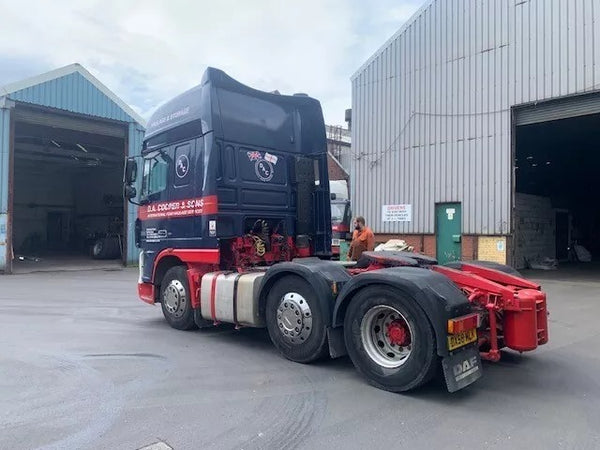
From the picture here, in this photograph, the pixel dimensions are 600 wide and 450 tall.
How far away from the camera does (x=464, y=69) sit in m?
15.9

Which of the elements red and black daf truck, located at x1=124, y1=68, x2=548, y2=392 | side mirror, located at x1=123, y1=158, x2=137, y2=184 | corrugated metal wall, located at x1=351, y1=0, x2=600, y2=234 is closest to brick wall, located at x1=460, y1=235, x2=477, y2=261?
corrugated metal wall, located at x1=351, y1=0, x2=600, y2=234

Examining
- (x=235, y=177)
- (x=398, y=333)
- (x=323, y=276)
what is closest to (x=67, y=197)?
(x=235, y=177)

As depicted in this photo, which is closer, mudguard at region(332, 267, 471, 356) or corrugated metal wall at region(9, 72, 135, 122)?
mudguard at region(332, 267, 471, 356)

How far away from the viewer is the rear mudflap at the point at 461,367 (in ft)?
14.3

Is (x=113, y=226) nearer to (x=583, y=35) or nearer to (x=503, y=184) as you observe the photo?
(x=503, y=184)

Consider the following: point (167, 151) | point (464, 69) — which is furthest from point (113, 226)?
point (167, 151)

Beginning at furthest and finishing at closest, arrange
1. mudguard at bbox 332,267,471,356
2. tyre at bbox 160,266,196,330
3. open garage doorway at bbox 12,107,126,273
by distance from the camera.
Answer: open garage doorway at bbox 12,107,126,273 → tyre at bbox 160,266,196,330 → mudguard at bbox 332,267,471,356

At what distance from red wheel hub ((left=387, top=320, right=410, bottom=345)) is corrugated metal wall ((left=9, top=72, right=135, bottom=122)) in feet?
59.9

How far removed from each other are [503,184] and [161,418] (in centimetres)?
1330

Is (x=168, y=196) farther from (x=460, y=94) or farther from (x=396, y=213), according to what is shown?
(x=460, y=94)

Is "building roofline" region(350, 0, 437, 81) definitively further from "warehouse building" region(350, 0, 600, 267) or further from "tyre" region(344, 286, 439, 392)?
"tyre" region(344, 286, 439, 392)

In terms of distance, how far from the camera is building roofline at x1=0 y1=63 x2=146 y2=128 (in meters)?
18.1

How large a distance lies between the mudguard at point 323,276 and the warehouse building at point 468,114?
1078 cm

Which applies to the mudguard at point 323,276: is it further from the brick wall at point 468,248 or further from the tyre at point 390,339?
the brick wall at point 468,248
